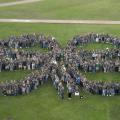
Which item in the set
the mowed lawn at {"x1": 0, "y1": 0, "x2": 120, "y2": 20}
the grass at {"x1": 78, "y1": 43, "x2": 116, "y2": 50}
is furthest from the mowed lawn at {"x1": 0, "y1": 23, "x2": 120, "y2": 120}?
the mowed lawn at {"x1": 0, "y1": 0, "x2": 120, "y2": 20}

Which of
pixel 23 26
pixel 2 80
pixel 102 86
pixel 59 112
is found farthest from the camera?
pixel 23 26

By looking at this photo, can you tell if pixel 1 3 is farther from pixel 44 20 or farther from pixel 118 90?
pixel 118 90

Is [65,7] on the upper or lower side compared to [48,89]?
upper

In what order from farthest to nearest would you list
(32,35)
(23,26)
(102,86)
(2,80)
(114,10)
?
(114,10)
(23,26)
(32,35)
(2,80)
(102,86)

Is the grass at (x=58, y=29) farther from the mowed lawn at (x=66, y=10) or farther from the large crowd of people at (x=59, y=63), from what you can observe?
the mowed lawn at (x=66, y=10)

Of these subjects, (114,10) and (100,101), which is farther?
(114,10)

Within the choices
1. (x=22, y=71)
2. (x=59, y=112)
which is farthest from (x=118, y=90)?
(x=22, y=71)

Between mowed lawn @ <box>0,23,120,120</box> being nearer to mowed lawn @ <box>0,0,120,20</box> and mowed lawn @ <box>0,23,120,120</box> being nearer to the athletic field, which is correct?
the athletic field
